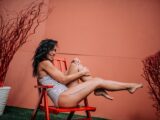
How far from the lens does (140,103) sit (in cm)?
395

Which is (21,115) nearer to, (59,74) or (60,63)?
(60,63)

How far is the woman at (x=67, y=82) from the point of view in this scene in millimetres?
2719

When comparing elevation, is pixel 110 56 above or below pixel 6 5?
below

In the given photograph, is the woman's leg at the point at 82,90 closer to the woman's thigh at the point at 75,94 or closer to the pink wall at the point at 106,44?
the woman's thigh at the point at 75,94

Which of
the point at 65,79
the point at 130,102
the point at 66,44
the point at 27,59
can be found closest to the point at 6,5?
the point at 27,59

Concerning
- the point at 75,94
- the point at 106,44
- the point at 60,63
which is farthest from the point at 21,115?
the point at 106,44

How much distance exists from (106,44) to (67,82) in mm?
1585

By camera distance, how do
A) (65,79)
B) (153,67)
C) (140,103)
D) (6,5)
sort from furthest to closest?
(6,5), (140,103), (153,67), (65,79)

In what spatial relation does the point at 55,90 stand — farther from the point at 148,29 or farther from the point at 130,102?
the point at 148,29

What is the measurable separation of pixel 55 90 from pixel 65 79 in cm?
17

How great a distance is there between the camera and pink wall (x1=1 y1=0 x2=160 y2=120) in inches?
158

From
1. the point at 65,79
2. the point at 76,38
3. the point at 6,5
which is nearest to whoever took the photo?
the point at 65,79

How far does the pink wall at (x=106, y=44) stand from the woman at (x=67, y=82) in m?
1.22

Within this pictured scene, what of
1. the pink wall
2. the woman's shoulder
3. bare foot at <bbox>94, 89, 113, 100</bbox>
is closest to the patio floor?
the pink wall
